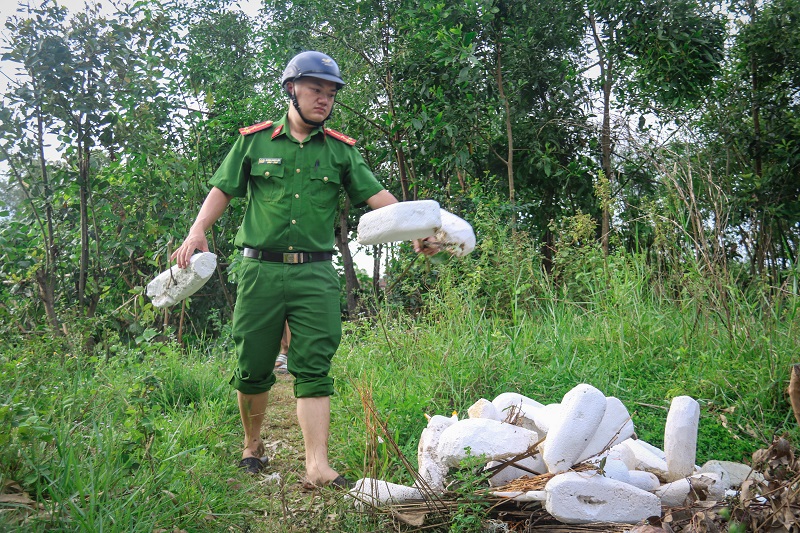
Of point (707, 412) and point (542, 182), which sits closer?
point (707, 412)

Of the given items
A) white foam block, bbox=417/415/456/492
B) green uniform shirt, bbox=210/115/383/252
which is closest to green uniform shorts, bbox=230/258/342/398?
green uniform shirt, bbox=210/115/383/252

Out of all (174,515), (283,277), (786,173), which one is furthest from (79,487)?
(786,173)

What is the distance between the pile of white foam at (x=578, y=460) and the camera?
2.95 metres

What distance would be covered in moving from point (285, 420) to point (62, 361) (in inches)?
64.2

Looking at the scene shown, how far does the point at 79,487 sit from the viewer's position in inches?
107

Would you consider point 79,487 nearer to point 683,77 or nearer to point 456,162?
point 456,162

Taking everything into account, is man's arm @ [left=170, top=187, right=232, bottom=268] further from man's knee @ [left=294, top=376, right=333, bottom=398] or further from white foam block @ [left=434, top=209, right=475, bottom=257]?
white foam block @ [left=434, top=209, right=475, bottom=257]

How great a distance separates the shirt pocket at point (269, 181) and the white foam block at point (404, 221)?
0.62 metres

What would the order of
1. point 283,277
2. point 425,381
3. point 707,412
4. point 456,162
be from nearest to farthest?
point 283,277 → point 707,412 → point 425,381 → point 456,162

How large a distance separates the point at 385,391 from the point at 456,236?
4.24 feet

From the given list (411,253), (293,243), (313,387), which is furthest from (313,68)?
(411,253)

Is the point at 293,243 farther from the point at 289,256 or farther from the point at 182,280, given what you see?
the point at 182,280

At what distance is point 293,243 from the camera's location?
3922 millimetres

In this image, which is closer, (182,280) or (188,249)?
(188,249)
